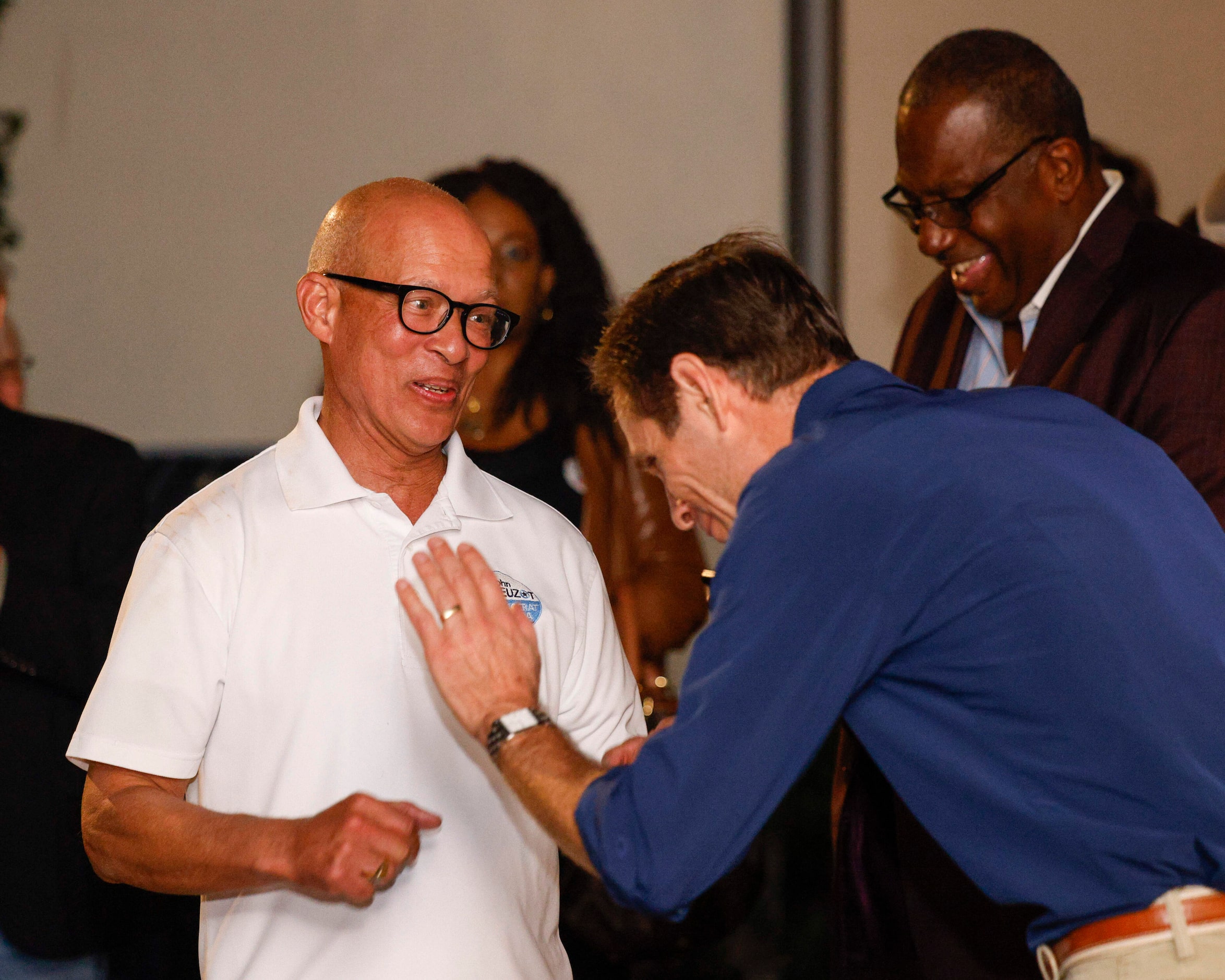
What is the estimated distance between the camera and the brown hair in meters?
1.59

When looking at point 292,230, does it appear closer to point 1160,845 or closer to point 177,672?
→ point 177,672

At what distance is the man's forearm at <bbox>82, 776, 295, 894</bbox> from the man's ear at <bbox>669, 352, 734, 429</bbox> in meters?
0.68

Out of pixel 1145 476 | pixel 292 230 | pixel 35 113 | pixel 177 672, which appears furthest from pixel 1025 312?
pixel 35 113

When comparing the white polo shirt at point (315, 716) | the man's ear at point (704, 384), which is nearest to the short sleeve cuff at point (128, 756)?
the white polo shirt at point (315, 716)

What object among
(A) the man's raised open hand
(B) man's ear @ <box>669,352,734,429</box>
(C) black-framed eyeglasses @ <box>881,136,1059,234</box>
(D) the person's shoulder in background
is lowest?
(D) the person's shoulder in background

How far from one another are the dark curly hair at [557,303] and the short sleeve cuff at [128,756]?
1.58 m

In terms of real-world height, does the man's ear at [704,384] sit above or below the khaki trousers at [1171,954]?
above

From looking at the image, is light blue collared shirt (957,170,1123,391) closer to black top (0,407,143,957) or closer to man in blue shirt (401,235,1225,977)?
→ man in blue shirt (401,235,1225,977)

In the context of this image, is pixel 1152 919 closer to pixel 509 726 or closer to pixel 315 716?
pixel 509 726

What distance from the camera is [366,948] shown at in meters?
1.59

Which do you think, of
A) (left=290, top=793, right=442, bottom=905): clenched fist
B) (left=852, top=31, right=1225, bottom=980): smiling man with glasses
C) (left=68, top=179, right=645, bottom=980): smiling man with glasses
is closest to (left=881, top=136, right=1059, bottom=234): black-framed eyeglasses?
(left=852, top=31, right=1225, bottom=980): smiling man with glasses

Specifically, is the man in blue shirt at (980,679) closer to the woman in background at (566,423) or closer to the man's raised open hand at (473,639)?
the man's raised open hand at (473,639)

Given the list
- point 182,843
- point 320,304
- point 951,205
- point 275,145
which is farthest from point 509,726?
point 275,145

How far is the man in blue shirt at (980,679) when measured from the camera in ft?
4.50
